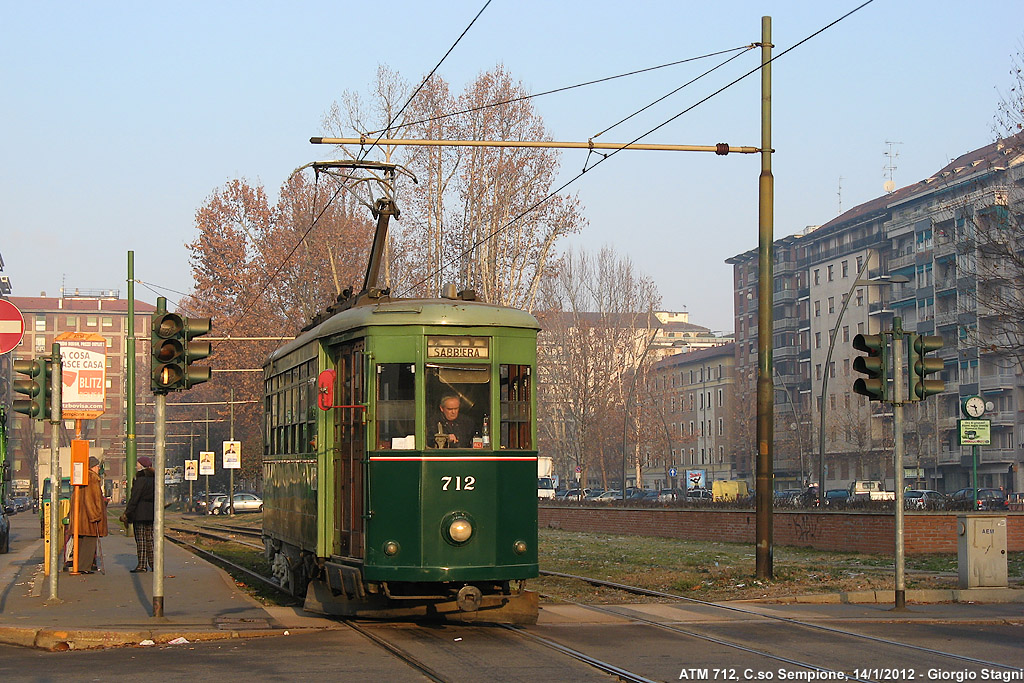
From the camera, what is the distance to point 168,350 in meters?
13.4

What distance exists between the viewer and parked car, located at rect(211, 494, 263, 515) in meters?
67.6

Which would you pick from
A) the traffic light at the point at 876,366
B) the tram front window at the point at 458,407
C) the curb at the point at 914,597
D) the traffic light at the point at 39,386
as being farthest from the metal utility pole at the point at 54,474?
the traffic light at the point at 876,366

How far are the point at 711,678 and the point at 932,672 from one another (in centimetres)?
171

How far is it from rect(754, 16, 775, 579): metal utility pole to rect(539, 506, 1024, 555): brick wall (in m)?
3.95

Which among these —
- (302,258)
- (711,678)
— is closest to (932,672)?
(711,678)

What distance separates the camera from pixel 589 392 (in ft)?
202

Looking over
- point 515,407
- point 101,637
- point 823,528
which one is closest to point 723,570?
Answer: point 823,528

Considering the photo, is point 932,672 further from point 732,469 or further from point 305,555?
point 732,469

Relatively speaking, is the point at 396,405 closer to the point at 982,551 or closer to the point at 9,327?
the point at 9,327

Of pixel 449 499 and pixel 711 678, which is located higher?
pixel 449 499

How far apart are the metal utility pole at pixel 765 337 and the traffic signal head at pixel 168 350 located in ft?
27.8

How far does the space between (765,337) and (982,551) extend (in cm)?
401

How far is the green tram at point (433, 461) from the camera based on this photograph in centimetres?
1255

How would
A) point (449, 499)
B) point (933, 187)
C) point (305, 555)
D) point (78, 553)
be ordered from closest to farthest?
1. point (449, 499)
2. point (305, 555)
3. point (78, 553)
4. point (933, 187)
